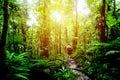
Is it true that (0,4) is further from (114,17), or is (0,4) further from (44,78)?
(114,17)

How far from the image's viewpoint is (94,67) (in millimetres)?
12359

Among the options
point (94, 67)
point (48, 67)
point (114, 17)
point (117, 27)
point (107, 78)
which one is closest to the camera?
point (107, 78)

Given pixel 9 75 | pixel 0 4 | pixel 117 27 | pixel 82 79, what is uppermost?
pixel 0 4

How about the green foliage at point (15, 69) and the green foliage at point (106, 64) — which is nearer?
the green foliage at point (15, 69)

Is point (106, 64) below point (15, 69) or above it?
below

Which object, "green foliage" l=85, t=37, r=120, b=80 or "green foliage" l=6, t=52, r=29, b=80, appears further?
"green foliage" l=85, t=37, r=120, b=80

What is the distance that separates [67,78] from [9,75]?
3.26 meters

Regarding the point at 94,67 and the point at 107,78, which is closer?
the point at 107,78

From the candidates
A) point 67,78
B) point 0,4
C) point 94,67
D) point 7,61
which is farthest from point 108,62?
point 0,4

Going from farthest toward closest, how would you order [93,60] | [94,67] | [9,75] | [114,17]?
1. [114,17]
2. [93,60]
3. [94,67]
4. [9,75]

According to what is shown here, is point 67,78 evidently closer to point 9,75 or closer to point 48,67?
point 48,67

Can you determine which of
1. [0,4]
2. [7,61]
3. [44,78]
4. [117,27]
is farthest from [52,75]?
[117,27]

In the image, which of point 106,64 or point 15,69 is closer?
point 15,69

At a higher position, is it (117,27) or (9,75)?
(117,27)
